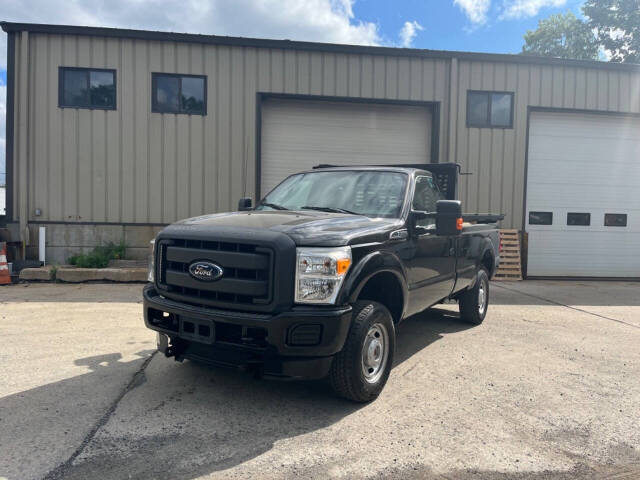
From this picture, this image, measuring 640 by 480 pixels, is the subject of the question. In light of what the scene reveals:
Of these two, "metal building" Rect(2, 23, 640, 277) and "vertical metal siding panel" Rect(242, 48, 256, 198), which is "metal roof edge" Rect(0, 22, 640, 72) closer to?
"metal building" Rect(2, 23, 640, 277)

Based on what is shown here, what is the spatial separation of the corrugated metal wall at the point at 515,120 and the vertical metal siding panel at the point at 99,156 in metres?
8.19

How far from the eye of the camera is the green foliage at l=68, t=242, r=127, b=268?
32.8 ft

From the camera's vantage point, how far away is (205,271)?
340 cm

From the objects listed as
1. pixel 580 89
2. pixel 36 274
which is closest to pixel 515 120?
pixel 580 89

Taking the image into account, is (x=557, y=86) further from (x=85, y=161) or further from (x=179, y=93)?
(x=85, y=161)

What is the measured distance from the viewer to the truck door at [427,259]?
436cm

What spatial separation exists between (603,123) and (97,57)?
Answer: 492 inches

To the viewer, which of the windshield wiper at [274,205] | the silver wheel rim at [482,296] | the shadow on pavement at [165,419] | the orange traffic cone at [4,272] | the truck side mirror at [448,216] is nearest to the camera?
the shadow on pavement at [165,419]

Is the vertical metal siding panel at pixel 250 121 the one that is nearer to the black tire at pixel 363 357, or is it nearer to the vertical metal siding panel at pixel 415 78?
the vertical metal siding panel at pixel 415 78

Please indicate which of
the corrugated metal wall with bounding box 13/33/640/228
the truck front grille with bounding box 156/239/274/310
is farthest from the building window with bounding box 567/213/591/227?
the truck front grille with bounding box 156/239/274/310

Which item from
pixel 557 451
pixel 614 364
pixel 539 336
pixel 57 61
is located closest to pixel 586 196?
pixel 539 336

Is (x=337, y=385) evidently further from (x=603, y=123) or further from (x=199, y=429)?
(x=603, y=123)

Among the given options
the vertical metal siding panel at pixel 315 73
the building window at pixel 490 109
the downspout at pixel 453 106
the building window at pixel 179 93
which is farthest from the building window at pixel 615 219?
the building window at pixel 179 93

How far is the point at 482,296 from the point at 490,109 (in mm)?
6731
